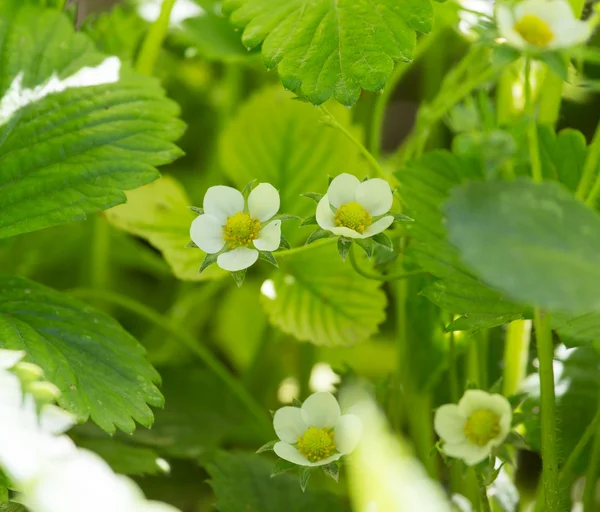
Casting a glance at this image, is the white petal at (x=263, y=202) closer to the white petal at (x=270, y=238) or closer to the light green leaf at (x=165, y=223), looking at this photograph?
the white petal at (x=270, y=238)

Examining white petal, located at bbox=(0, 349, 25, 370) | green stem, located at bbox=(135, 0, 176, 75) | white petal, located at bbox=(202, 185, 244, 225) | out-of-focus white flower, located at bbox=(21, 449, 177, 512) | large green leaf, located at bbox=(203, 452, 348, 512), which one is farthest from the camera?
green stem, located at bbox=(135, 0, 176, 75)

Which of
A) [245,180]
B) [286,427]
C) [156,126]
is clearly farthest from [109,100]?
[286,427]

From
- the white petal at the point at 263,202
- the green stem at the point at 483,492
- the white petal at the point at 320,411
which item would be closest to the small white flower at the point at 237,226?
the white petal at the point at 263,202

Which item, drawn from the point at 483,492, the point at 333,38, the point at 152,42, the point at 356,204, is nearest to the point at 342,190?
the point at 356,204

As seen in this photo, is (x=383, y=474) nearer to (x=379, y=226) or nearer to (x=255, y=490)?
(x=255, y=490)

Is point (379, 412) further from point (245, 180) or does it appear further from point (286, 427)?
point (245, 180)

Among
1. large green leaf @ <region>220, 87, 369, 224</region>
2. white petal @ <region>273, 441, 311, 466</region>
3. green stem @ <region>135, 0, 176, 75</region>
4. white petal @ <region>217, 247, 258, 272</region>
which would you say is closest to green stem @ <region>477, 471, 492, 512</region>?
white petal @ <region>273, 441, 311, 466</region>

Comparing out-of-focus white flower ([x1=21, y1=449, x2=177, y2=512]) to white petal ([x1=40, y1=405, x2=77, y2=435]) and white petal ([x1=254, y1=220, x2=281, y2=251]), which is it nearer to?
white petal ([x1=40, y1=405, x2=77, y2=435])

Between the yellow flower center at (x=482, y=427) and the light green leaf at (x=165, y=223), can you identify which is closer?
the yellow flower center at (x=482, y=427)
